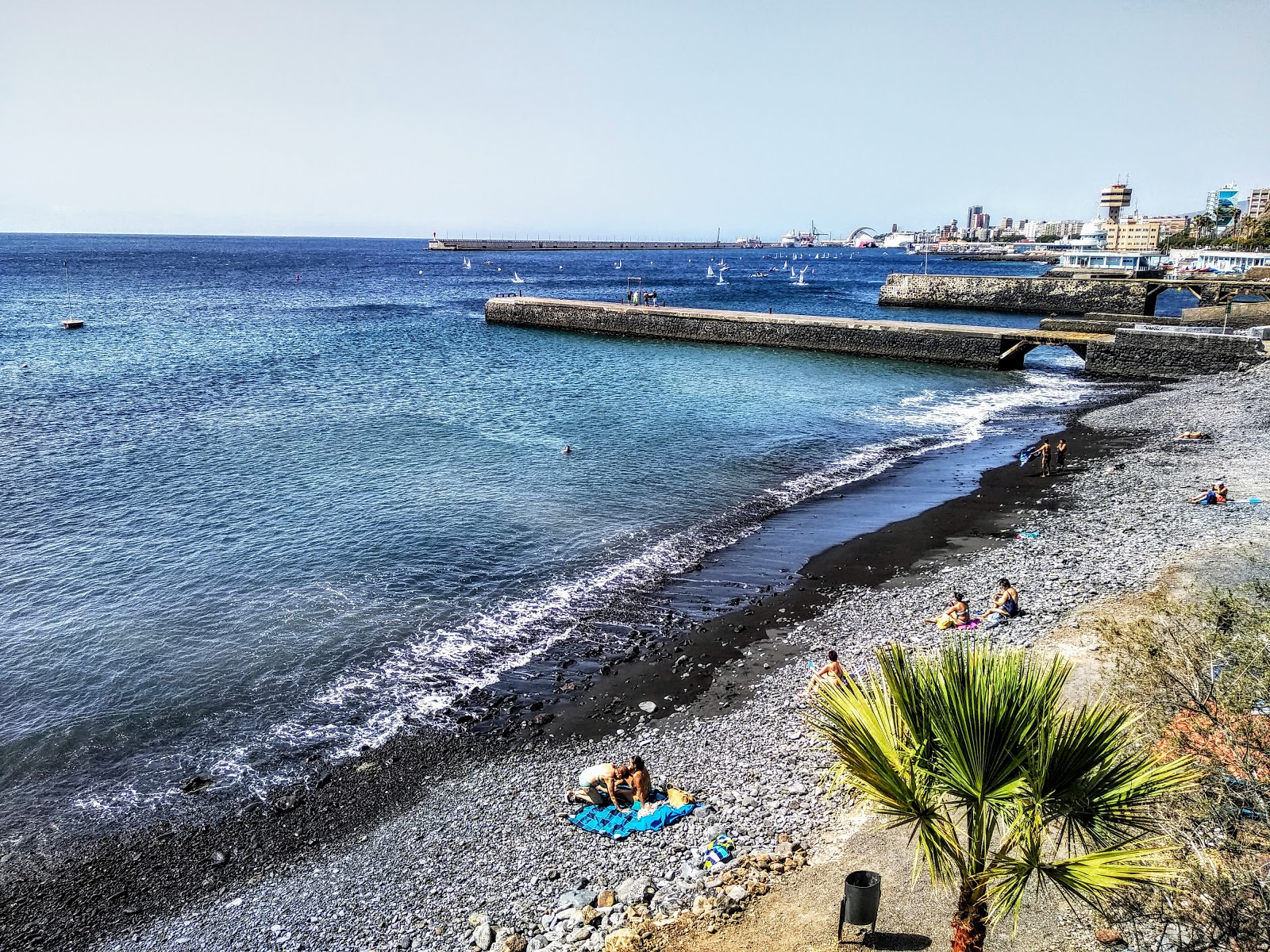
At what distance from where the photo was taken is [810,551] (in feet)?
74.1

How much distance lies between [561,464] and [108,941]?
21701 millimetres

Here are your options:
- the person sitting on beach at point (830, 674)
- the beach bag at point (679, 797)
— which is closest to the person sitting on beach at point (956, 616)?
the person sitting on beach at point (830, 674)

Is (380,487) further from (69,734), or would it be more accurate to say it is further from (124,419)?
(124,419)

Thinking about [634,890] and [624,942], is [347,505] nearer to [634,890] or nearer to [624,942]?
[634,890]

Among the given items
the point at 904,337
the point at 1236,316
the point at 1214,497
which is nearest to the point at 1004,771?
the point at 1214,497

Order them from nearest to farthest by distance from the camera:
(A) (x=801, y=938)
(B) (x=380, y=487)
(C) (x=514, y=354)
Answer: (A) (x=801, y=938), (B) (x=380, y=487), (C) (x=514, y=354)

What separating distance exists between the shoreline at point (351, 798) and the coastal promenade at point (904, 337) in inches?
1437

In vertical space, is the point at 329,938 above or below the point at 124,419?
below

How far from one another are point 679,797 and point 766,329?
52.6 m

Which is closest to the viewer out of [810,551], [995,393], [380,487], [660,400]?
[810,551]

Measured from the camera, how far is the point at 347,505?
25922mm

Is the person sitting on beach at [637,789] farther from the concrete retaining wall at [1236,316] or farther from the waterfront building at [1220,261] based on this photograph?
the waterfront building at [1220,261]

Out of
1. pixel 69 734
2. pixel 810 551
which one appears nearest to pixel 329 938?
pixel 69 734

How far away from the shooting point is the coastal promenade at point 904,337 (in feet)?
150
